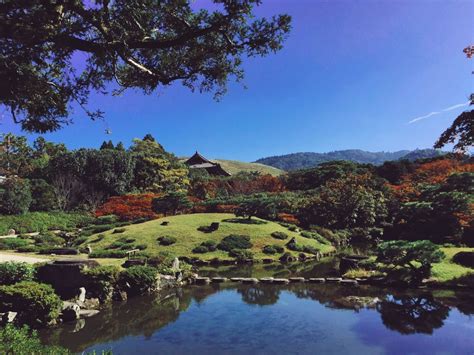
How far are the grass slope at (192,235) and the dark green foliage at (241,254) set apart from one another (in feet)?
1.73

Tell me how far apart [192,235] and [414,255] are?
1887 cm

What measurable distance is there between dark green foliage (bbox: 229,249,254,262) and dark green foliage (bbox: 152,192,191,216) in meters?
12.8

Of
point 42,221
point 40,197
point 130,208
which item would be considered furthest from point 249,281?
point 40,197

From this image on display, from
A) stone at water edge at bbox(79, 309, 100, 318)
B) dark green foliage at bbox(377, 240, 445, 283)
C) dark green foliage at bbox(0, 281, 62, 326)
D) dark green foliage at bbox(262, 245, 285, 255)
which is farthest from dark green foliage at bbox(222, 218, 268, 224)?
dark green foliage at bbox(0, 281, 62, 326)

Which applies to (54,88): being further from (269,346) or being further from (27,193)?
(27,193)

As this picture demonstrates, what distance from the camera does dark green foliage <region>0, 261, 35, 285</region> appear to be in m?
15.4

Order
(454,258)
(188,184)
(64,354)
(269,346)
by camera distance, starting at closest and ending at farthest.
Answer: (64,354)
(269,346)
(454,258)
(188,184)

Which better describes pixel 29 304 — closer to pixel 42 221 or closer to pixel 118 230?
pixel 118 230

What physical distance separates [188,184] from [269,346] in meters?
49.1

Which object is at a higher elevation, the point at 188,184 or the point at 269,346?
the point at 188,184

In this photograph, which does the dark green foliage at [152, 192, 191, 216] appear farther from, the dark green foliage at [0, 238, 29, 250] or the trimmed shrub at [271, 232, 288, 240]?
the dark green foliage at [0, 238, 29, 250]

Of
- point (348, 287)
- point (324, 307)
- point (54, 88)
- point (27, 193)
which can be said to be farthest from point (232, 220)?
point (54, 88)

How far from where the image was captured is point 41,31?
658 centimetres

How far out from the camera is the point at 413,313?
15141mm
